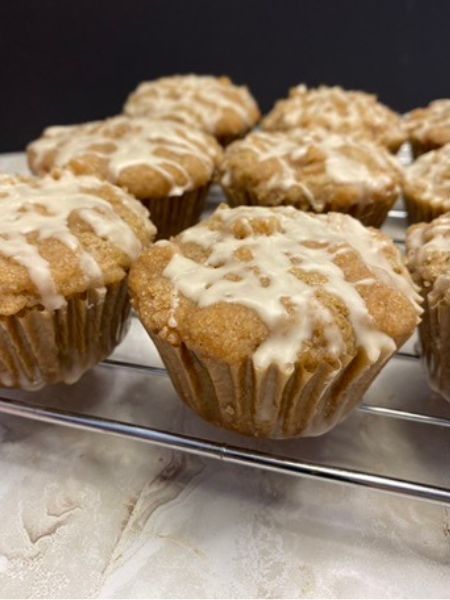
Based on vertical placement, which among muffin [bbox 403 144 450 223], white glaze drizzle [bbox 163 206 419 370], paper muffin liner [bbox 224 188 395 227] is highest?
white glaze drizzle [bbox 163 206 419 370]

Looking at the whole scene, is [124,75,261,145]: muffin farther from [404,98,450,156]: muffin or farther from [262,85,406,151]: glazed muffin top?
[404,98,450,156]: muffin

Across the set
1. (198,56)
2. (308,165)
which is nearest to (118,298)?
(308,165)

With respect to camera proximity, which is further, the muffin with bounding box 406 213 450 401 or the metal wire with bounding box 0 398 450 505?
the muffin with bounding box 406 213 450 401

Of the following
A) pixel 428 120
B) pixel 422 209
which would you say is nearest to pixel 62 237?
pixel 422 209

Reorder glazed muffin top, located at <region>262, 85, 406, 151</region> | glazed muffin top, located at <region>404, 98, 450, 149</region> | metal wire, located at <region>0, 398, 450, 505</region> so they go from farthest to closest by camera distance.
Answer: glazed muffin top, located at <region>262, 85, 406, 151</region> → glazed muffin top, located at <region>404, 98, 450, 149</region> → metal wire, located at <region>0, 398, 450, 505</region>

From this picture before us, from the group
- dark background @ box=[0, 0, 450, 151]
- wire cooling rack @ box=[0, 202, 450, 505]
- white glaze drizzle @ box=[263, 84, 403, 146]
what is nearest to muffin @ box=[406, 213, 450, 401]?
wire cooling rack @ box=[0, 202, 450, 505]

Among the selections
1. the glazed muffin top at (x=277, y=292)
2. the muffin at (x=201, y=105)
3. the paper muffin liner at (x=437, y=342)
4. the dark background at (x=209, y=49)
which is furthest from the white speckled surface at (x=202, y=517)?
the dark background at (x=209, y=49)

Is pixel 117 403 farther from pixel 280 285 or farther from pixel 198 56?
pixel 198 56
